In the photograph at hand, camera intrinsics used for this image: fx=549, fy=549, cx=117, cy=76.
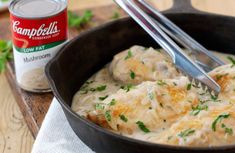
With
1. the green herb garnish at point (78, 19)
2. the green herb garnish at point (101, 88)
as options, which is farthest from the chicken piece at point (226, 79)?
the green herb garnish at point (78, 19)

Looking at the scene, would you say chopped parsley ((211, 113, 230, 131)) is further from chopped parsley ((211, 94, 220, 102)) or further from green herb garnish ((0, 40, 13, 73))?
green herb garnish ((0, 40, 13, 73))

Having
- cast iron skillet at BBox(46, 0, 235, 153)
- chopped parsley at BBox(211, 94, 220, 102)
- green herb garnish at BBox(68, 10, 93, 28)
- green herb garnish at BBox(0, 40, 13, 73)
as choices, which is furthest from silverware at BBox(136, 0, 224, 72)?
green herb garnish at BBox(0, 40, 13, 73)

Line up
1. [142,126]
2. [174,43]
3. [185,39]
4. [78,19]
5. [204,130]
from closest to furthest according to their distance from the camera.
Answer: [204,130] → [142,126] → [174,43] → [185,39] → [78,19]

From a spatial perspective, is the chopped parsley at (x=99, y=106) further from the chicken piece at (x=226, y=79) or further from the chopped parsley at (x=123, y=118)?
the chicken piece at (x=226, y=79)

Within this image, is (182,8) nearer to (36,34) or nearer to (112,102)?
(36,34)

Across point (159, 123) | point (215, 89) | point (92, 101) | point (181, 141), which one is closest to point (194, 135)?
point (181, 141)

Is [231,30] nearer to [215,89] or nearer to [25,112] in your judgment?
[215,89]

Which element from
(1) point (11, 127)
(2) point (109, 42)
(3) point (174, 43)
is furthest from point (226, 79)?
(1) point (11, 127)

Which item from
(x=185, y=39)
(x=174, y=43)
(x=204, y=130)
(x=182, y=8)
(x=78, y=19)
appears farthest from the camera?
(x=78, y=19)
